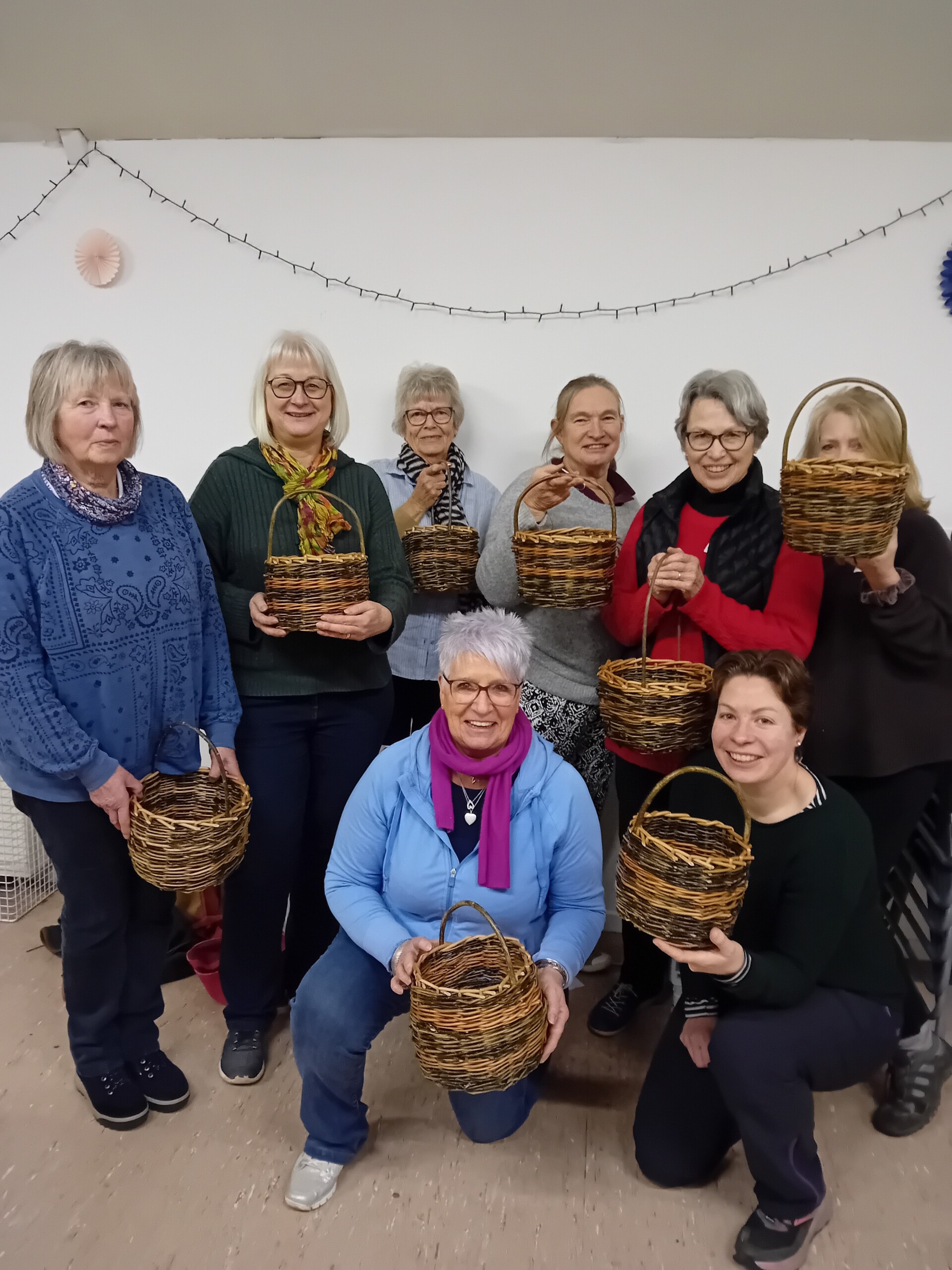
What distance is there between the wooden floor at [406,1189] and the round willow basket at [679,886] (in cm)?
63

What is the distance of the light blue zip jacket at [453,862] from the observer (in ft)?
5.58

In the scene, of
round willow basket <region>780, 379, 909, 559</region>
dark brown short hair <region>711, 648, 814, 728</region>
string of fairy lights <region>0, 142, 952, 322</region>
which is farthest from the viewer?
string of fairy lights <region>0, 142, 952, 322</region>

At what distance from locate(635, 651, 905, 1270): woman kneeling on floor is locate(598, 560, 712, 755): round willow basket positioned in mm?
67

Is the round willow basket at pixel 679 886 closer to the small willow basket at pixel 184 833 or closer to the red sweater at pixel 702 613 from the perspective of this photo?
the red sweater at pixel 702 613

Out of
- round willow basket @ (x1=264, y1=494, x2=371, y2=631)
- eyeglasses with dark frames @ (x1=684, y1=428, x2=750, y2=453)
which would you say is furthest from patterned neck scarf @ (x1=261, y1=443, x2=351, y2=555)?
eyeglasses with dark frames @ (x1=684, y1=428, x2=750, y2=453)

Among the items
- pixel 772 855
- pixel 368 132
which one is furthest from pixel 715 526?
pixel 368 132

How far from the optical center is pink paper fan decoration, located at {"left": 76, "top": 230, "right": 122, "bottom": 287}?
115 inches

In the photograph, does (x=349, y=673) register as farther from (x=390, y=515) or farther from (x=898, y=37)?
(x=898, y=37)

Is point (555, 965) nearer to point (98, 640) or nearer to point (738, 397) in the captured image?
point (98, 640)

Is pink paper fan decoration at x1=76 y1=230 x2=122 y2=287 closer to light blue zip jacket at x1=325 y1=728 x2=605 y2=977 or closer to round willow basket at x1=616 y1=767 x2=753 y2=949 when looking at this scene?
light blue zip jacket at x1=325 y1=728 x2=605 y2=977

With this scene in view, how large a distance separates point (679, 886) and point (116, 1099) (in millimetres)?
1305

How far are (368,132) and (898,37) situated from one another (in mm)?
1469

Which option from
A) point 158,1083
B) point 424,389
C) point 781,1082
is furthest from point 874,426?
point 158,1083

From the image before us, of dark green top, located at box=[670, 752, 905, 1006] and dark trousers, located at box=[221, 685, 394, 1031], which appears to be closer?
dark green top, located at box=[670, 752, 905, 1006]
